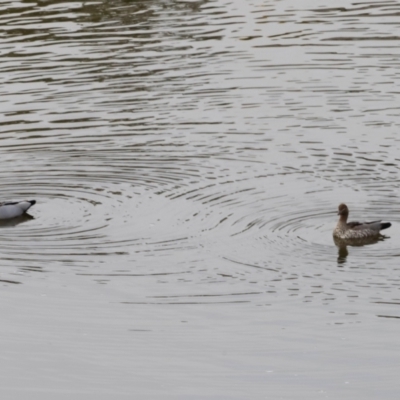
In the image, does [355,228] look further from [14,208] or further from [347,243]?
[14,208]

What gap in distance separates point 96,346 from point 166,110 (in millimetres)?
11762

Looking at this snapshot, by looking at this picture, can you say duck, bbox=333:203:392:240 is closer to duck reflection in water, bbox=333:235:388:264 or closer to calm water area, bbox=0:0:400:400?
duck reflection in water, bbox=333:235:388:264

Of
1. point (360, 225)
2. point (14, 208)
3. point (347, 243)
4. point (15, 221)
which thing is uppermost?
point (14, 208)

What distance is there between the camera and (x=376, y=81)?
28.6 metres

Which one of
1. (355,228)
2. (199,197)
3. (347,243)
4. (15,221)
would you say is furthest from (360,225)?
(15,221)

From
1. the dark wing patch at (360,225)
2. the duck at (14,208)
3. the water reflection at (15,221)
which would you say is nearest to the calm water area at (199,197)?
the water reflection at (15,221)

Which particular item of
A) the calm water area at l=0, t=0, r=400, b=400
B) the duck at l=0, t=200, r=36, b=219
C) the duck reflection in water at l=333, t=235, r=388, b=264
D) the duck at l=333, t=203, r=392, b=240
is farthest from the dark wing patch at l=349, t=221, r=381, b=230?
the duck at l=0, t=200, r=36, b=219

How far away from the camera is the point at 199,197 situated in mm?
22375

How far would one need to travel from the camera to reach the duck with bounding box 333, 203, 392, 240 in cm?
1997

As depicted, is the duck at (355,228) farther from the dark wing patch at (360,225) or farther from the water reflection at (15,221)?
the water reflection at (15,221)

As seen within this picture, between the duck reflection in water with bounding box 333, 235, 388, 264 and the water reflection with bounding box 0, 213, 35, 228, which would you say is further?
the water reflection with bounding box 0, 213, 35, 228

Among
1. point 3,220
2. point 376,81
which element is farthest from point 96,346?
point 376,81

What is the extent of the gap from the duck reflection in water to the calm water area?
0.23 feet

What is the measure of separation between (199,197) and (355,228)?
140 inches
